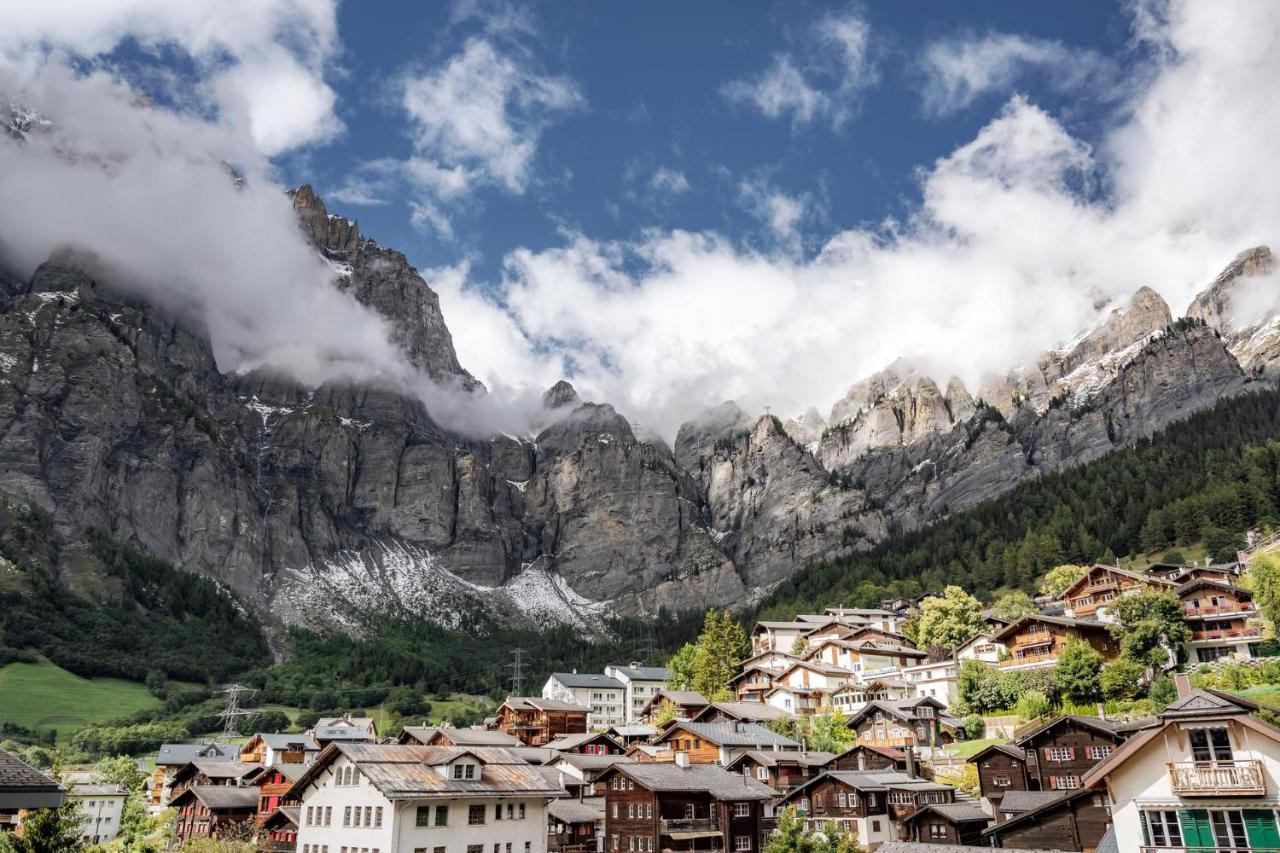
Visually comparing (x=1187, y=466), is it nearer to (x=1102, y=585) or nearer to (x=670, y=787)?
(x=1102, y=585)

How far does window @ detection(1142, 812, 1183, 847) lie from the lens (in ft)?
111

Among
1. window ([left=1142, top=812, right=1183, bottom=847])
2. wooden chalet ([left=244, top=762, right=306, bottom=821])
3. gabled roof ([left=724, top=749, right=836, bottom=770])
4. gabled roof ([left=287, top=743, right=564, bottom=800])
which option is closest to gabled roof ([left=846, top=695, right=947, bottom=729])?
gabled roof ([left=724, top=749, right=836, bottom=770])

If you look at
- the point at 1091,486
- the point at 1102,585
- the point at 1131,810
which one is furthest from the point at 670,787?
the point at 1091,486

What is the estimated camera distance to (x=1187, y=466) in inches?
7042

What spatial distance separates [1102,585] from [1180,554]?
40500 millimetres

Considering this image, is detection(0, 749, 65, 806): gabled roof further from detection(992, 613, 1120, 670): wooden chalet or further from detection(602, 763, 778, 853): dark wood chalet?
detection(992, 613, 1120, 670): wooden chalet

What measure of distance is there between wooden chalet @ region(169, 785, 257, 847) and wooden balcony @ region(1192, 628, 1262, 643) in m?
89.6

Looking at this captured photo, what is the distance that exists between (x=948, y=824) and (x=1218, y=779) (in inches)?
1393

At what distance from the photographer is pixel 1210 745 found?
110 ft

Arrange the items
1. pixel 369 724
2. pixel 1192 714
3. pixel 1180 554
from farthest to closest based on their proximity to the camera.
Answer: pixel 1180 554 → pixel 369 724 → pixel 1192 714

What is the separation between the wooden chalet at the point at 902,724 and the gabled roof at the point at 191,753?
8060cm

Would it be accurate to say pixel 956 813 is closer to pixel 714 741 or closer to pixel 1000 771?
pixel 1000 771

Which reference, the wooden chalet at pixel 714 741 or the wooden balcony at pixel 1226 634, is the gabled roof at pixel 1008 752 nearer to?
the wooden chalet at pixel 714 741

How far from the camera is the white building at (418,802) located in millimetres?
53500
